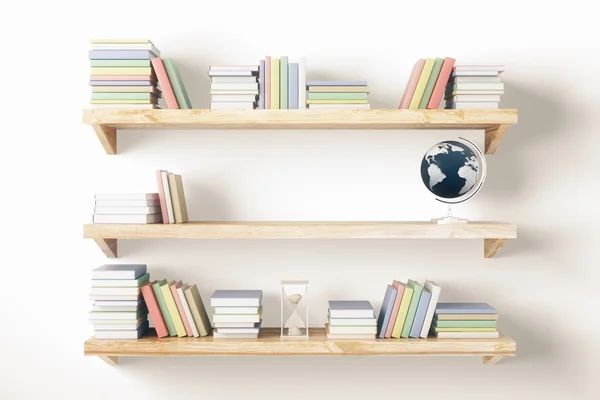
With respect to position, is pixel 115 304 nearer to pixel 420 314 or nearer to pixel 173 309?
pixel 173 309

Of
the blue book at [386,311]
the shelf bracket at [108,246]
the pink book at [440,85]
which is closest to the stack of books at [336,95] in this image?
the pink book at [440,85]

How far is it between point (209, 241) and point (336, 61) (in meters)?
0.78

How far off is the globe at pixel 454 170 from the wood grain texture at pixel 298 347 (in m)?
0.47

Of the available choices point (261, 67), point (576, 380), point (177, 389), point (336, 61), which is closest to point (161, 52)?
point (261, 67)

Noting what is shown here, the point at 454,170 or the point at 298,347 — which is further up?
the point at 454,170

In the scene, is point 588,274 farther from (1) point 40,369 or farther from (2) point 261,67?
(1) point 40,369

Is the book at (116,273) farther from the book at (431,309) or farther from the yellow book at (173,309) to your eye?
the book at (431,309)

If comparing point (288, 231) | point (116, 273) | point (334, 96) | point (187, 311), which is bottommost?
point (187, 311)

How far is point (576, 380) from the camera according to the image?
2141 millimetres

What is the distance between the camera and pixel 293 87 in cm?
191

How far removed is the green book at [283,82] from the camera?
75.2 inches

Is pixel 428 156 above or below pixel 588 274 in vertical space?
above

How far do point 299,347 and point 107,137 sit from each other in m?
0.95

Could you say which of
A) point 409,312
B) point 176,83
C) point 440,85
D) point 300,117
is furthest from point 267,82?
point 409,312
